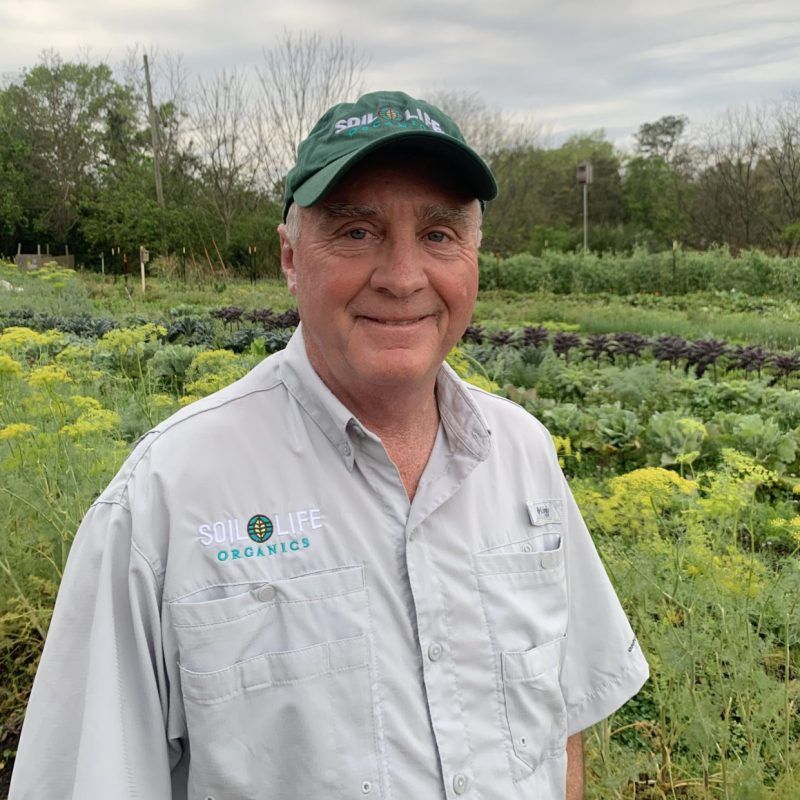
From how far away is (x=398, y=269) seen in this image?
1492 mm

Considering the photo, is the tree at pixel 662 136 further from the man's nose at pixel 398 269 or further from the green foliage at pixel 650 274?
the man's nose at pixel 398 269

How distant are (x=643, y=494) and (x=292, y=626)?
1.70 metres

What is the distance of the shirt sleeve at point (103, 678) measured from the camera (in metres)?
1.26

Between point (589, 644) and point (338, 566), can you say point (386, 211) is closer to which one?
point (338, 566)

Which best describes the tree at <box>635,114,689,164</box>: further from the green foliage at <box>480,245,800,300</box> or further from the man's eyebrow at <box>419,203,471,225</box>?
the man's eyebrow at <box>419,203,471,225</box>

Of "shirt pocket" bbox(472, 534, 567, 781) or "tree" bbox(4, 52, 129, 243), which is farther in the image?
"tree" bbox(4, 52, 129, 243)

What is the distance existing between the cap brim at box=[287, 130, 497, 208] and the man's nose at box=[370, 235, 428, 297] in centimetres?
16

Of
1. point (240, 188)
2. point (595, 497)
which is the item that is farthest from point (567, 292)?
point (595, 497)

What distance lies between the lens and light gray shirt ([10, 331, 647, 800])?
130 cm

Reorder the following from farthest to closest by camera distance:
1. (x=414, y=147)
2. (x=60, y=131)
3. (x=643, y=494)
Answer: (x=60, y=131) < (x=643, y=494) < (x=414, y=147)

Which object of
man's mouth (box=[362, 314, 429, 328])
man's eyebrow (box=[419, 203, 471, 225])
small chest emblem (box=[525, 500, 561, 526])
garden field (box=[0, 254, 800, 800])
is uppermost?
man's eyebrow (box=[419, 203, 471, 225])

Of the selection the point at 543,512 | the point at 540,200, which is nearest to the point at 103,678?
the point at 543,512

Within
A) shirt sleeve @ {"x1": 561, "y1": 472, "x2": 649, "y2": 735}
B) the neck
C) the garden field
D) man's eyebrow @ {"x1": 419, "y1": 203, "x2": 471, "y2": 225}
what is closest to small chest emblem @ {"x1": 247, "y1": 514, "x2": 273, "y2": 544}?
the neck

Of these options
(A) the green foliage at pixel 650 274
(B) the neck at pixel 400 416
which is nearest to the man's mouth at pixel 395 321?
(B) the neck at pixel 400 416
